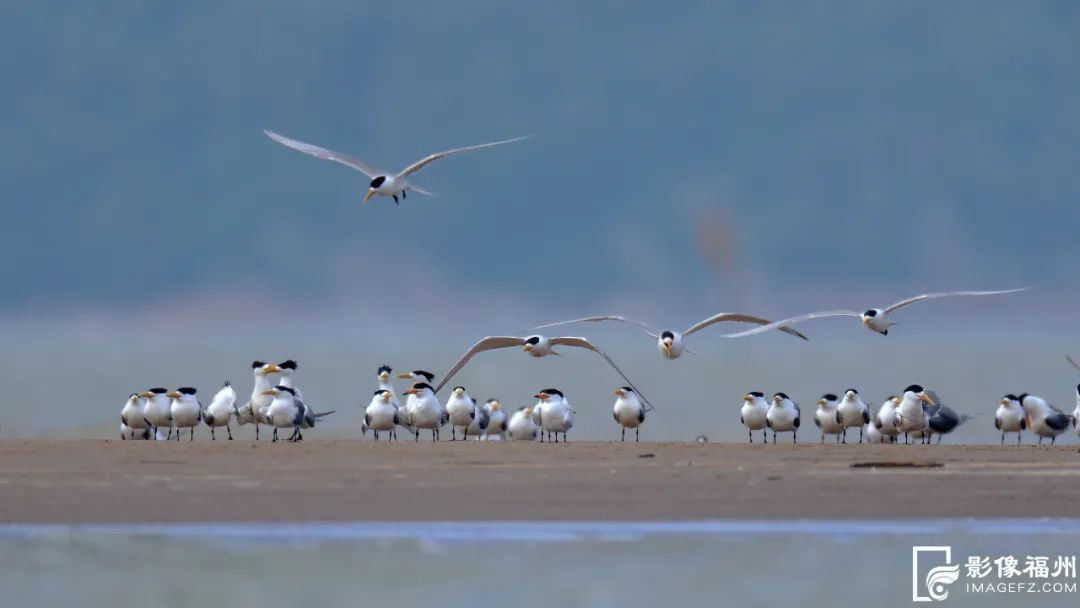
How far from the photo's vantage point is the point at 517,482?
86.1 feet

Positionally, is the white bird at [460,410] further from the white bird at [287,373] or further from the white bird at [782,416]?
the white bird at [782,416]

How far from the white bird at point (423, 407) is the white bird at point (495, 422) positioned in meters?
3.69

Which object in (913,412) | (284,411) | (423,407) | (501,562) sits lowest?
(501,562)

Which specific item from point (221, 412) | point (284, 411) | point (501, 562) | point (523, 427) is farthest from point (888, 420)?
point (501, 562)

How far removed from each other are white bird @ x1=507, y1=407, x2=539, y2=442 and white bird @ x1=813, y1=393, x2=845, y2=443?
12.8 feet

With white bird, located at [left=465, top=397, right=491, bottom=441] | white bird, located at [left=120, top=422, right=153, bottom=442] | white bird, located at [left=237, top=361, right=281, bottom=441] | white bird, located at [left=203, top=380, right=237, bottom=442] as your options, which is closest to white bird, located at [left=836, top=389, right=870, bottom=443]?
white bird, located at [left=465, top=397, right=491, bottom=441]

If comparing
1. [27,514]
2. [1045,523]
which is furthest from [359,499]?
[1045,523]

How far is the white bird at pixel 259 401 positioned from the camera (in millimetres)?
32719

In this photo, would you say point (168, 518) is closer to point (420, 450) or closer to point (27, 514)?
point (27, 514)

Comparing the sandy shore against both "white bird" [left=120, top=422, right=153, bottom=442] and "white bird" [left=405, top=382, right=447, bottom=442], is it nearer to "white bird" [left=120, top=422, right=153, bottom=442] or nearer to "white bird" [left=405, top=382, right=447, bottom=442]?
"white bird" [left=405, top=382, right=447, bottom=442]

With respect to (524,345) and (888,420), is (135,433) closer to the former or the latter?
(524,345)

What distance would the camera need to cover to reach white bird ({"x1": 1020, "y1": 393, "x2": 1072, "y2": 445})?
3269cm

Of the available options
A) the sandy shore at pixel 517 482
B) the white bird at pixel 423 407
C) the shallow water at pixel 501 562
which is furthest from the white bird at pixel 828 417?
the shallow water at pixel 501 562

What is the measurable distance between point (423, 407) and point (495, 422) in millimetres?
4290
